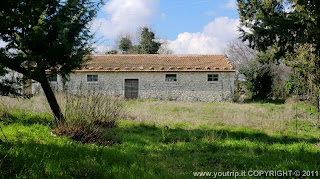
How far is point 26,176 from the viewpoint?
3.51 m

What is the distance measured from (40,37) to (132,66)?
17055 millimetres

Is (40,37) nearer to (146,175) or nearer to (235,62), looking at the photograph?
(146,175)

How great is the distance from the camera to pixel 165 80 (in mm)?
23234

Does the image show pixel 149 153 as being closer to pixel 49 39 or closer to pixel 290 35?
pixel 49 39

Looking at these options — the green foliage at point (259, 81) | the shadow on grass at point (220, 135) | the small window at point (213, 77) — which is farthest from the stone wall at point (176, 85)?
the shadow on grass at point (220, 135)

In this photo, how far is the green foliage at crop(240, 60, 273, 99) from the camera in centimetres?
2452

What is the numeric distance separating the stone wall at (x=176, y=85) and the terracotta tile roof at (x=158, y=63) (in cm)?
45

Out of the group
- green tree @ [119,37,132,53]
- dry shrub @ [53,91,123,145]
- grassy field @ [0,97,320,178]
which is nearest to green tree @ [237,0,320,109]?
grassy field @ [0,97,320,178]

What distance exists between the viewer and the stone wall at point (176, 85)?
22.6 metres

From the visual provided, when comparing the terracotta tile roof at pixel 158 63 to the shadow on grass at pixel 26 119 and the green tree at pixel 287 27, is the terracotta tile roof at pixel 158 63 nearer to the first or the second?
the green tree at pixel 287 27

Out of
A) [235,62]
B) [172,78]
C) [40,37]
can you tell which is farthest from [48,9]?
[235,62]

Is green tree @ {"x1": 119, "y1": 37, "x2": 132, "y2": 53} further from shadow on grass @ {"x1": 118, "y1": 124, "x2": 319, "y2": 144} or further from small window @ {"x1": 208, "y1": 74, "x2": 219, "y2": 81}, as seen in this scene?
shadow on grass @ {"x1": 118, "y1": 124, "x2": 319, "y2": 144}
